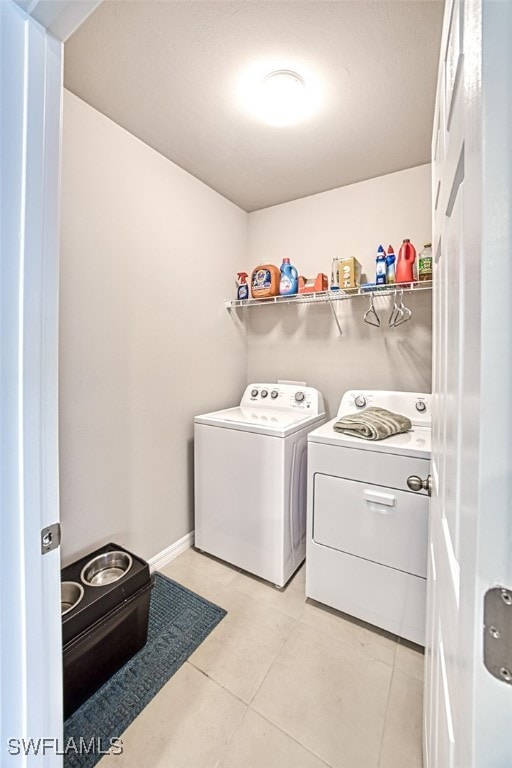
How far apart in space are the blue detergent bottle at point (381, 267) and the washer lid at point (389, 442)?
90 centimetres

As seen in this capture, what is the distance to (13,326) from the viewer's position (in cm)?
62

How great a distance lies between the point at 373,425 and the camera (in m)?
1.55

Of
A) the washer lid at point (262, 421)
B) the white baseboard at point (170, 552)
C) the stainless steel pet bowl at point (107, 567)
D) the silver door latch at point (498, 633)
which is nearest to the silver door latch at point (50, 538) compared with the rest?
the silver door latch at point (498, 633)

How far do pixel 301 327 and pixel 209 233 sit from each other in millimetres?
930

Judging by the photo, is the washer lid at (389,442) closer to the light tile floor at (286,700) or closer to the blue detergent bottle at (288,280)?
the light tile floor at (286,700)

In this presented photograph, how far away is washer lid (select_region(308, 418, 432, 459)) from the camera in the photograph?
1.41m

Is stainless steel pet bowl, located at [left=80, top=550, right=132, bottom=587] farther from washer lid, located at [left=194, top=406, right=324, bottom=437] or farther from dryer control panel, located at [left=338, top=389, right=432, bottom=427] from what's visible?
dryer control panel, located at [left=338, top=389, right=432, bottom=427]

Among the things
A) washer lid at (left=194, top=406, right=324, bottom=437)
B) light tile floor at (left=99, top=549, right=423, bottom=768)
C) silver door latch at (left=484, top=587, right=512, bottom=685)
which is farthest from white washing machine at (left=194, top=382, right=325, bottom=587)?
silver door latch at (left=484, top=587, right=512, bottom=685)

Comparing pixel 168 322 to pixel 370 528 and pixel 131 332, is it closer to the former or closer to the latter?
pixel 131 332

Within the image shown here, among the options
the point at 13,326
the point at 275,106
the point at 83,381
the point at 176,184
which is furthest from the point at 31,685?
the point at 176,184

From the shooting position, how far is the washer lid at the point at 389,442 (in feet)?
4.61

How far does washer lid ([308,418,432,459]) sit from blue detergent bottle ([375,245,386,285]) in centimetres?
90

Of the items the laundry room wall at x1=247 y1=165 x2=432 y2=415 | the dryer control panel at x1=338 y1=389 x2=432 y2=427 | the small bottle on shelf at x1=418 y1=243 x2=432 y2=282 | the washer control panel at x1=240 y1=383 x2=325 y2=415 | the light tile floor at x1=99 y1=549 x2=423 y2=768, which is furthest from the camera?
the washer control panel at x1=240 y1=383 x2=325 y2=415

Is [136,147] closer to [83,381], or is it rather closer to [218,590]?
[83,381]
